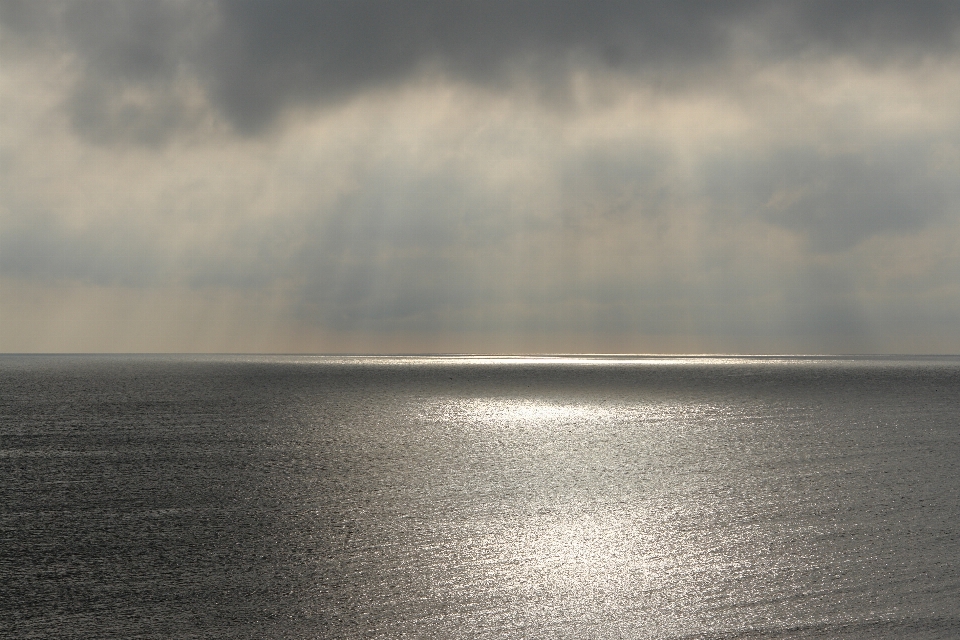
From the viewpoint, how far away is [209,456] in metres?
36.5

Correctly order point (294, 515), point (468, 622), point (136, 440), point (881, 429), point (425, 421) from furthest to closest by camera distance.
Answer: point (425, 421) → point (881, 429) → point (136, 440) → point (294, 515) → point (468, 622)

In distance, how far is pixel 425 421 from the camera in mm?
60469

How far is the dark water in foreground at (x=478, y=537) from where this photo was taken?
1358 centimetres

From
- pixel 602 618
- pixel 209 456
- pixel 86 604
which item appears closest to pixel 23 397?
pixel 209 456

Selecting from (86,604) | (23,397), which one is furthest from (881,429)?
(23,397)

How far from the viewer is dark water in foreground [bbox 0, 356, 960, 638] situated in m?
13.6

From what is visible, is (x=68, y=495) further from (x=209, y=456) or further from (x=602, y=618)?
(x=602, y=618)

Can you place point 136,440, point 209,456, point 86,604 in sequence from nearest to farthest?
point 86,604 → point 209,456 → point 136,440

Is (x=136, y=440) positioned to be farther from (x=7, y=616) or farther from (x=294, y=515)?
(x=7, y=616)

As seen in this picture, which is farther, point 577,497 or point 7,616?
point 577,497

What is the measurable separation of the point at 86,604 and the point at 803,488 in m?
22.8

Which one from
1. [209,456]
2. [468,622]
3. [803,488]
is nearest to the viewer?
[468,622]

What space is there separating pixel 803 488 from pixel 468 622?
1832 cm

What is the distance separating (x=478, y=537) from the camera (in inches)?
773
